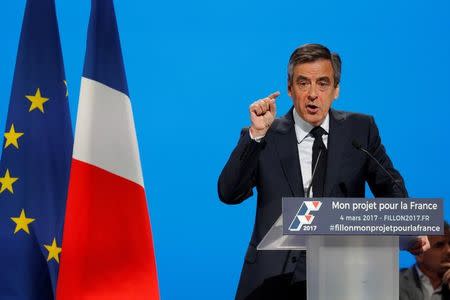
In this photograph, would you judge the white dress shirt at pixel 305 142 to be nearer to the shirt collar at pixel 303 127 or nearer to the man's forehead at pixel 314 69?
the shirt collar at pixel 303 127

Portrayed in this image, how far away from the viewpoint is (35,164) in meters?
3.17

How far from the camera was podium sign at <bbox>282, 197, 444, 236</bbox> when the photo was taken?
187cm

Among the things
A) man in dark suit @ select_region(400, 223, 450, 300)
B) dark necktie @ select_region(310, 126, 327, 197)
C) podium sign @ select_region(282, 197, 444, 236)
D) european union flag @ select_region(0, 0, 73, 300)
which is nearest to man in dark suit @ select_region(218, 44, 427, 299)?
dark necktie @ select_region(310, 126, 327, 197)

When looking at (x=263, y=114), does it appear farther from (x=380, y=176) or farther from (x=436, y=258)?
(x=436, y=258)

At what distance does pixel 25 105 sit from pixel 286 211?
1.68m

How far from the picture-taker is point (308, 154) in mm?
2666

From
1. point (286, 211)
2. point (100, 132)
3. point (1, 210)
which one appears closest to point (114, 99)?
point (100, 132)

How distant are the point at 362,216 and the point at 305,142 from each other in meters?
0.83

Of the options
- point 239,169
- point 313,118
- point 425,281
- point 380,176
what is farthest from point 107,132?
point 425,281

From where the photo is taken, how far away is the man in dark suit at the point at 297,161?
2467 mm

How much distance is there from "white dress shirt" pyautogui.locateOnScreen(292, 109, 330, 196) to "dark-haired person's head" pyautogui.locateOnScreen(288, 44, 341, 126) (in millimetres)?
23

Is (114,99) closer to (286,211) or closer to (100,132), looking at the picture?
(100,132)

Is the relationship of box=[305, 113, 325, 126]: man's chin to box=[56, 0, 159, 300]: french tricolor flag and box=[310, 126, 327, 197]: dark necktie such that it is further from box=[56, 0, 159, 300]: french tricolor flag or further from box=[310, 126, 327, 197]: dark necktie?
box=[56, 0, 159, 300]: french tricolor flag

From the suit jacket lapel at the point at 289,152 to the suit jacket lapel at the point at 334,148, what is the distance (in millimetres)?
95
